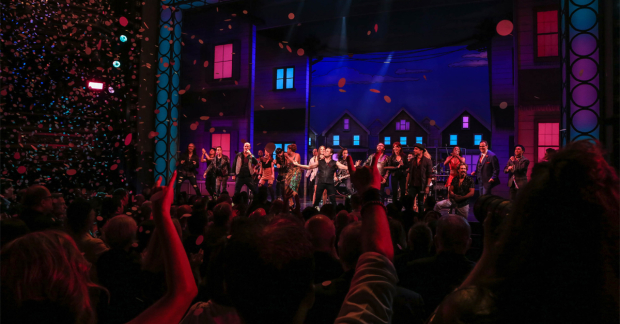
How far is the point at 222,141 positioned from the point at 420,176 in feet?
23.0

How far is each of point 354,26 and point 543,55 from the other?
218 inches

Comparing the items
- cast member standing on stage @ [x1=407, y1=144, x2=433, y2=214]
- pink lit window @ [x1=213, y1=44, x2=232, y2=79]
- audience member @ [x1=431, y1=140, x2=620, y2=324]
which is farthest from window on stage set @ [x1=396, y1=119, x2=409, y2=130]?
audience member @ [x1=431, y1=140, x2=620, y2=324]

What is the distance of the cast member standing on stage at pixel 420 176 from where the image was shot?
25.6ft

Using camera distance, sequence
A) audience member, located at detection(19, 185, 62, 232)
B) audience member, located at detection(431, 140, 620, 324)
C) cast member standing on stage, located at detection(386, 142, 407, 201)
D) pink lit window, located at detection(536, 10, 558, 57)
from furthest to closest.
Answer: pink lit window, located at detection(536, 10, 558, 57) → cast member standing on stage, located at detection(386, 142, 407, 201) → audience member, located at detection(19, 185, 62, 232) → audience member, located at detection(431, 140, 620, 324)

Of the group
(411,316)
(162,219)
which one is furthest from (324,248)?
(162,219)

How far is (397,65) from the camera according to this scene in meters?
20.0

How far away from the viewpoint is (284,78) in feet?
47.0

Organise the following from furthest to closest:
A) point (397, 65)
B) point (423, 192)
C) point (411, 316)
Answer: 1. point (397, 65)
2. point (423, 192)
3. point (411, 316)

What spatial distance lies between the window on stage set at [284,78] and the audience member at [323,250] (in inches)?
484

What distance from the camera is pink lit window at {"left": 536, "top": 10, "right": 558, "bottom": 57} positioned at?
923cm

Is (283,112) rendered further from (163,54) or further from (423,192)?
(423,192)

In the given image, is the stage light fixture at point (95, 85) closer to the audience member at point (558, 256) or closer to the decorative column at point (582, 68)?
the decorative column at point (582, 68)

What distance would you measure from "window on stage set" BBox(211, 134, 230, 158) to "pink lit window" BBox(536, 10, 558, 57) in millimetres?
9226

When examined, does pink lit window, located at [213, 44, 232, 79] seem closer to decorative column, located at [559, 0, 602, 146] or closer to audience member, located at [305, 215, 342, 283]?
decorative column, located at [559, 0, 602, 146]
